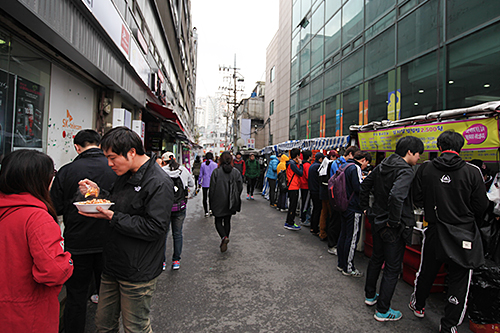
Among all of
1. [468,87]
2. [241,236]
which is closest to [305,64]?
[468,87]

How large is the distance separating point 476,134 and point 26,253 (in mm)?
5561

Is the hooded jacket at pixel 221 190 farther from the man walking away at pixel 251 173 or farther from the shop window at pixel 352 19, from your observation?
the shop window at pixel 352 19

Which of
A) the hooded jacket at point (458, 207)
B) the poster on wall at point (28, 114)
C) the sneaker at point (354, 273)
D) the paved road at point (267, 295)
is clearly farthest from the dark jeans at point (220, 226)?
the hooded jacket at point (458, 207)

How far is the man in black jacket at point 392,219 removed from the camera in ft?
10.3

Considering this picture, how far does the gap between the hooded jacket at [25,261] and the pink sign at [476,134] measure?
17.6 ft

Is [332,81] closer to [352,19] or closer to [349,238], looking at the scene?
[352,19]

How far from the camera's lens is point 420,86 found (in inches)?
344

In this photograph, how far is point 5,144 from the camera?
10.2 feet

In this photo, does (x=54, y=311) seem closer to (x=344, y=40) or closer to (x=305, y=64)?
(x=344, y=40)

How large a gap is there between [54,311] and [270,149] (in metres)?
13.8

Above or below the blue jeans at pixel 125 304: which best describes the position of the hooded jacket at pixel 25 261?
above

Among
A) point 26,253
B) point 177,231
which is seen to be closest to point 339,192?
point 177,231

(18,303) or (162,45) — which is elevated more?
(162,45)

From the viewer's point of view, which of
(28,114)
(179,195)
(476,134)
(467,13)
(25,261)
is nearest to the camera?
(25,261)
